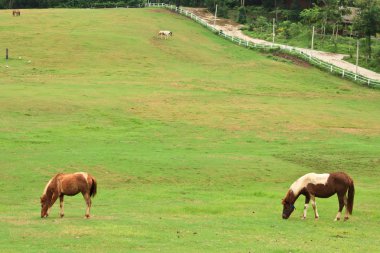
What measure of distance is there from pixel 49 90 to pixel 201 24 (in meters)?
50.2

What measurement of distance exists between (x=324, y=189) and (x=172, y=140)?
68.0ft

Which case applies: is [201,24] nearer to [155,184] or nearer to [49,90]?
[49,90]

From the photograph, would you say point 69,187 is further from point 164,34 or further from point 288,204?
point 164,34

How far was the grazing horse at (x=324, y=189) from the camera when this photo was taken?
24.8m

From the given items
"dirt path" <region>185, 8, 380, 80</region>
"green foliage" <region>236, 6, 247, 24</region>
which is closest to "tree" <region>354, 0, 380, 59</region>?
"dirt path" <region>185, 8, 380, 80</region>

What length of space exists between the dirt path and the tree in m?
4.42

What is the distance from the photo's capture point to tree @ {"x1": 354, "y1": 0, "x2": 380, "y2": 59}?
274ft

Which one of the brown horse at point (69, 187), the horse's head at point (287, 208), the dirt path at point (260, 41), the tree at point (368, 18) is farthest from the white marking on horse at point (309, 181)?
the tree at point (368, 18)

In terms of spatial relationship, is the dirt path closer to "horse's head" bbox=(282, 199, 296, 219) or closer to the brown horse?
"horse's head" bbox=(282, 199, 296, 219)

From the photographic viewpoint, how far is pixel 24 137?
139 feet

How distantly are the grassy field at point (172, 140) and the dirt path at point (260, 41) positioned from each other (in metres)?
6.06

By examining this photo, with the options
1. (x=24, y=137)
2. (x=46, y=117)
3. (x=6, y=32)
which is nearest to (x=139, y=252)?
(x=24, y=137)

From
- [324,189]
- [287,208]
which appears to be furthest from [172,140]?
[324,189]

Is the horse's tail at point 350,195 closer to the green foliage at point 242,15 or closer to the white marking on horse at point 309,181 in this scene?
the white marking on horse at point 309,181
